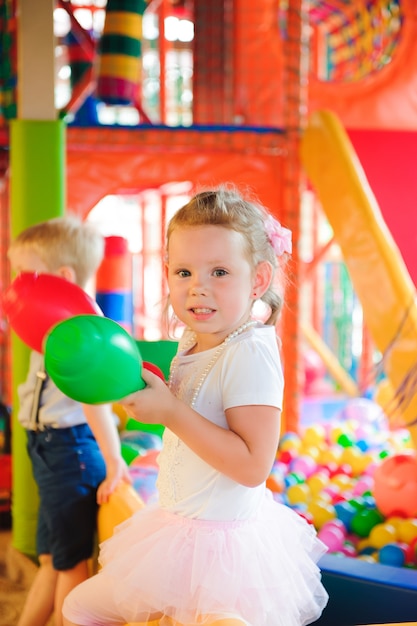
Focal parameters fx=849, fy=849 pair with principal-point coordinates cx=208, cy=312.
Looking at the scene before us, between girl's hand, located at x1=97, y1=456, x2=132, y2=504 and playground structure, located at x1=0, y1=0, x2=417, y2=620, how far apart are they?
678 mm

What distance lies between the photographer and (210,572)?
1.30m

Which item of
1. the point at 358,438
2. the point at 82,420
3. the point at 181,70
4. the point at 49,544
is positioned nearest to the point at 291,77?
the point at 358,438

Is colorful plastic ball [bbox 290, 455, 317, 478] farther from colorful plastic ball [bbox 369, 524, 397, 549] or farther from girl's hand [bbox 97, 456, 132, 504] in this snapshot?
girl's hand [bbox 97, 456, 132, 504]

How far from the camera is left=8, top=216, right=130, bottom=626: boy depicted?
2049 mm

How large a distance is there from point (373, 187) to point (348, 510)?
1606 mm

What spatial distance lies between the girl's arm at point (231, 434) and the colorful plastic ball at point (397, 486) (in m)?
1.52

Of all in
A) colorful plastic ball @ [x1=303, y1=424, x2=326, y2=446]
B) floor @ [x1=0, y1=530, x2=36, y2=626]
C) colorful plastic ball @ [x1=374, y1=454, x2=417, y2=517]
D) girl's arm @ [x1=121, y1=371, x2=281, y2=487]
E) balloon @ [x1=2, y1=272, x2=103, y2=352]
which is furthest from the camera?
colorful plastic ball @ [x1=303, y1=424, x2=326, y2=446]

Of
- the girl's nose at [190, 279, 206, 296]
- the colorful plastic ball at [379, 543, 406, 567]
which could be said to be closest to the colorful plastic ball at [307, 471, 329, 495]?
the colorful plastic ball at [379, 543, 406, 567]

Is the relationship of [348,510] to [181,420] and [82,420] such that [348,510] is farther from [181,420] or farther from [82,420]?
[181,420]

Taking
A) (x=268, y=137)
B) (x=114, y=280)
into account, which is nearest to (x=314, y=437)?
(x=114, y=280)

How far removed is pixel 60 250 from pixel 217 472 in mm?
903

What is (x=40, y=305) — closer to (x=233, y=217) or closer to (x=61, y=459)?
(x=233, y=217)

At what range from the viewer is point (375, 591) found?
183cm

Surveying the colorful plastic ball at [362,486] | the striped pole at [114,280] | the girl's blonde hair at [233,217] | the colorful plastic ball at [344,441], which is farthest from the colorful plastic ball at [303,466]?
the girl's blonde hair at [233,217]
